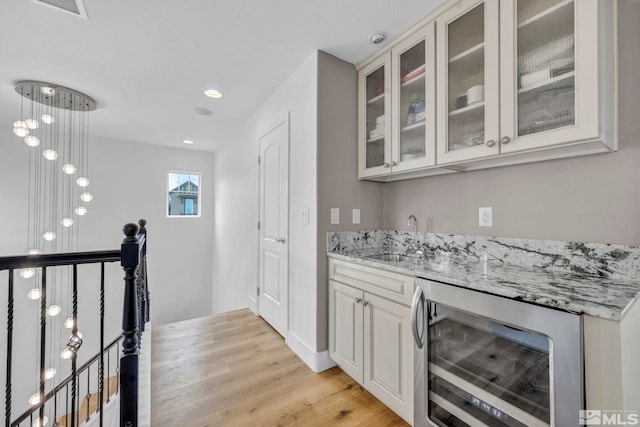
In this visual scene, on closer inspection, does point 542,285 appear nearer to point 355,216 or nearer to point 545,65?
point 545,65

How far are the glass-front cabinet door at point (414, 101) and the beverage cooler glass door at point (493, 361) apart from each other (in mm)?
915

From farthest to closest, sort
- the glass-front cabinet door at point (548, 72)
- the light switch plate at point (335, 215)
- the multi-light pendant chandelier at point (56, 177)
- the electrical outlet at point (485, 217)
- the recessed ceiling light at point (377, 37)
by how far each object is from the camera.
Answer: the multi-light pendant chandelier at point (56, 177)
the light switch plate at point (335, 215)
the recessed ceiling light at point (377, 37)
the electrical outlet at point (485, 217)
the glass-front cabinet door at point (548, 72)

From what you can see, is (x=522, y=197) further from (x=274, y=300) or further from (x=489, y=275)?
(x=274, y=300)

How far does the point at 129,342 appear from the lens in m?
1.21

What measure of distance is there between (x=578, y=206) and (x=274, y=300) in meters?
2.51

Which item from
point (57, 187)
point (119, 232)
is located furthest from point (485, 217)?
point (57, 187)

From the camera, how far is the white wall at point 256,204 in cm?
220

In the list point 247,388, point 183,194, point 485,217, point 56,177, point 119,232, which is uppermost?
point 56,177

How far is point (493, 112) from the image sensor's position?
4.63 feet

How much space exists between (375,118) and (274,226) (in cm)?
146

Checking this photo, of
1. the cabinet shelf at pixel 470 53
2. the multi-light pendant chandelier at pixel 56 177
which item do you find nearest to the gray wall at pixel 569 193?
the cabinet shelf at pixel 470 53

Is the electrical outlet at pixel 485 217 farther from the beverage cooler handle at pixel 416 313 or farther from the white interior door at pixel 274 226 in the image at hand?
the white interior door at pixel 274 226

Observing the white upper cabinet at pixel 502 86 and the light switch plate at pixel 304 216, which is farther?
the light switch plate at pixel 304 216

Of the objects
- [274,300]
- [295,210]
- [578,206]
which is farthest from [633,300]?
[274,300]
